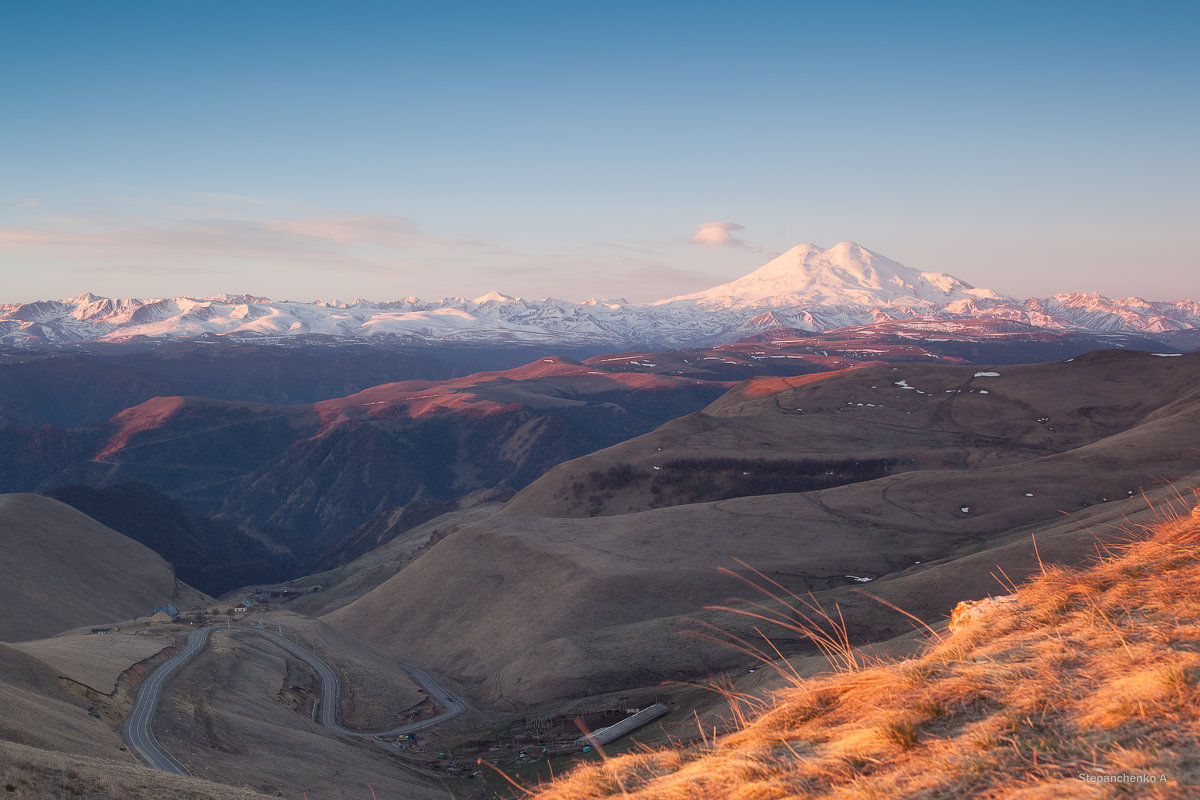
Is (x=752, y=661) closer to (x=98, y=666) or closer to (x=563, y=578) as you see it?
(x=563, y=578)

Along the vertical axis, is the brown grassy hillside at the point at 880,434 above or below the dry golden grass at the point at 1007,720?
below

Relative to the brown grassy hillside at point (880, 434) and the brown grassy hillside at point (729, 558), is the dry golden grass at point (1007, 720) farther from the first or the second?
the brown grassy hillside at point (880, 434)

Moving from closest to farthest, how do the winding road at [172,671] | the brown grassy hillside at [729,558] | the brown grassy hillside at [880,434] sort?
the winding road at [172,671]
the brown grassy hillside at [729,558]
the brown grassy hillside at [880,434]

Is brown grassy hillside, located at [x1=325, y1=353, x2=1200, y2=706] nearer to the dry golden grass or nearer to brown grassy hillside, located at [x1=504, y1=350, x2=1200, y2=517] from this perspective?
brown grassy hillside, located at [x1=504, y1=350, x2=1200, y2=517]

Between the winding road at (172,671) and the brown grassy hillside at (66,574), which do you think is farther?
the brown grassy hillside at (66,574)

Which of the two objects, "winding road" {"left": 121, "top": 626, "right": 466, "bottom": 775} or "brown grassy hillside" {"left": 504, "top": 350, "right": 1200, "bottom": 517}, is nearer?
"winding road" {"left": 121, "top": 626, "right": 466, "bottom": 775}

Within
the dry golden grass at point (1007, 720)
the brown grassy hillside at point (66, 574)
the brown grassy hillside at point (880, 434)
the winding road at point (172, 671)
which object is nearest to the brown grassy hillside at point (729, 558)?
the brown grassy hillside at point (880, 434)

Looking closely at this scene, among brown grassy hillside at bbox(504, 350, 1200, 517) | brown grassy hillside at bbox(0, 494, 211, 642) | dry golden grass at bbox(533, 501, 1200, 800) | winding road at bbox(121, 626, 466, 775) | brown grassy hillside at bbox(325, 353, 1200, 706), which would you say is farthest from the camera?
brown grassy hillside at bbox(504, 350, 1200, 517)

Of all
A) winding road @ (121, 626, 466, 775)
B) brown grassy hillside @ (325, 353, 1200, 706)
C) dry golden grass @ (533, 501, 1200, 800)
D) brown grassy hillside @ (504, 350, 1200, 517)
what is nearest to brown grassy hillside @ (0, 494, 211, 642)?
brown grassy hillside @ (325, 353, 1200, 706)
